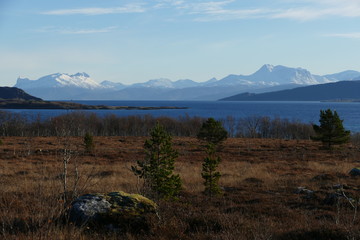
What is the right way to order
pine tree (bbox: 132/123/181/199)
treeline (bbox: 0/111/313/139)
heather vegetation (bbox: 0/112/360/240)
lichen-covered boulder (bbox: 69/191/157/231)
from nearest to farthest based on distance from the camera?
heather vegetation (bbox: 0/112/360/240) < lichen-covered boulder (bbox: 69/191/157/231) < pine tree (bbox: 132/123/181/199) < treeline (bbox: 0/111/313/139)

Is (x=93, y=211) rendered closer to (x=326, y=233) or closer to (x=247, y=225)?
(x=247, y=225)

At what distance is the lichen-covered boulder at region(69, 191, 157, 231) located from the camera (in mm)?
6633

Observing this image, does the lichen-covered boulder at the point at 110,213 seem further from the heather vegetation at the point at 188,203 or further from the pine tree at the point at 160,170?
the pine tree at the point at 160,170

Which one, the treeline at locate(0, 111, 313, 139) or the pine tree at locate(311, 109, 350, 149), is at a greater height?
the pine tree at locate(311, 109, 350, 149)

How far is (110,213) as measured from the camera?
679 centimetres

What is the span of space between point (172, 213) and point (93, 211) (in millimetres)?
2083

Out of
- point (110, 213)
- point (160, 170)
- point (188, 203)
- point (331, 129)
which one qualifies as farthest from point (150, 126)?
point (110, 213)

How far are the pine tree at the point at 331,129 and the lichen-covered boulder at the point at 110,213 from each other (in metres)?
35.7

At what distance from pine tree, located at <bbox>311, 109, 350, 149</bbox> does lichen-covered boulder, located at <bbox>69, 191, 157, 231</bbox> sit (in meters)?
35.7

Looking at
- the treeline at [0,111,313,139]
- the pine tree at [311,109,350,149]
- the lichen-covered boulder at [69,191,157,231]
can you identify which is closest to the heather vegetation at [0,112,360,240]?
the lichen-covered boulder at [69,191,157,231]

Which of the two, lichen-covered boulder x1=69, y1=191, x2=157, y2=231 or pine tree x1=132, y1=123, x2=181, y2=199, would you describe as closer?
lichen-covered boulder x1=69, y1=191, x2=157, y2=231

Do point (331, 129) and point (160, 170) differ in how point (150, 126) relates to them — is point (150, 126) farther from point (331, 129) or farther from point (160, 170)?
point (160, 170)

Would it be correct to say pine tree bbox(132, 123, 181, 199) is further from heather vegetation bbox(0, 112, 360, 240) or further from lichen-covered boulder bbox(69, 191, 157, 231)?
lichen-covered boulder bbox(69, 191, 157, 231)

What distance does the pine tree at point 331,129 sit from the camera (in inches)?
1496
